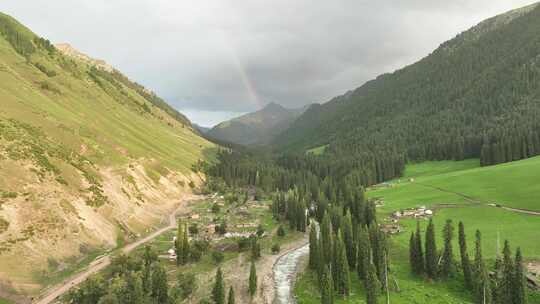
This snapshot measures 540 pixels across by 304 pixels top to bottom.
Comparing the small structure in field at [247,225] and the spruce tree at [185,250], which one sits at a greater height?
the spruce tree at [185,250]

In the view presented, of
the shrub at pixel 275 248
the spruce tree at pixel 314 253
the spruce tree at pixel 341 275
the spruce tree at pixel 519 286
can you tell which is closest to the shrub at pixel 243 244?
the shrub at pixel 275 248

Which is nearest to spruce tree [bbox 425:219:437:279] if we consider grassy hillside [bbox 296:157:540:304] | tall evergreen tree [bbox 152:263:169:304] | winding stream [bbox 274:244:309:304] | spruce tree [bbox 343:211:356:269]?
grassy hillside [bbox 296:157:540:304]

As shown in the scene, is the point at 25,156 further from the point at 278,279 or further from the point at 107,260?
the point at 278,279

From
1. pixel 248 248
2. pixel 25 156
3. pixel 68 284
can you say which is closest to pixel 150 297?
pixel 68 284

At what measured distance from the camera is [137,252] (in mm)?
101062

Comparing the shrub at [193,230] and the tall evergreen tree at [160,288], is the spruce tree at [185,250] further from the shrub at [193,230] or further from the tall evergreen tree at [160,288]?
the shrub at [193,230]

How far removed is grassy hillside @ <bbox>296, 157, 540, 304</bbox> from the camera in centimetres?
7919

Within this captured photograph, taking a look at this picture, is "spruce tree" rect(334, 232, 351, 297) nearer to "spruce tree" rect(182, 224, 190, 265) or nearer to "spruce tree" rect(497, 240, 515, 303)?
"spruce tree" rect(497, 240, 515, 303)

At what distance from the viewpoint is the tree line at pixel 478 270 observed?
221 ft

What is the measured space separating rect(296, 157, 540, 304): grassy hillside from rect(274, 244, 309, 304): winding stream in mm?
2885

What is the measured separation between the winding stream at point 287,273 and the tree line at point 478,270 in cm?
3207

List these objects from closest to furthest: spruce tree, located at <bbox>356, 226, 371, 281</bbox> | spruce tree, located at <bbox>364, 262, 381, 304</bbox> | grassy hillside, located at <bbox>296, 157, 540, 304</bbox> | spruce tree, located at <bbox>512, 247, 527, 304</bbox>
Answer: spruce tree, located at <bbox>512, 247, 527, 304</bbox> < spruce tree, located at <bbox>364, 262, 381, 304</bbox> < grassy hillside, located at <bbox>296, 157, 540, 304</bbox> < spruce tree, located at <bbox>356, 226, 371, 281</bbox>

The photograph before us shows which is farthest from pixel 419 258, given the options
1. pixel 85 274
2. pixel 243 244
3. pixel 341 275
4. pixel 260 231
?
pixel 85 274

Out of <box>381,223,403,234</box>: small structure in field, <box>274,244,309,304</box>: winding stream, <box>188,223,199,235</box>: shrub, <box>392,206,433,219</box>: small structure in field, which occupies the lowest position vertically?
<box>274,244,309,304</box>: winding stream
